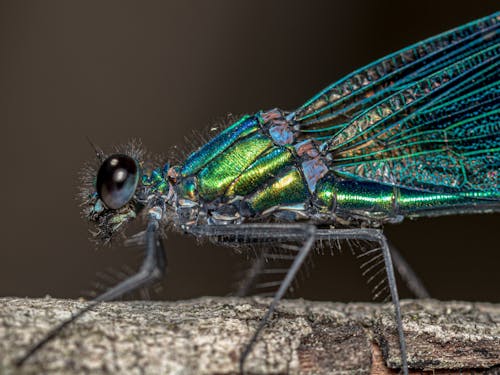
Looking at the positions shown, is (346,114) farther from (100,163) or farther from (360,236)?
(100,163)

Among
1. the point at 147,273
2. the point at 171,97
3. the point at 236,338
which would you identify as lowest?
the point at 236,338

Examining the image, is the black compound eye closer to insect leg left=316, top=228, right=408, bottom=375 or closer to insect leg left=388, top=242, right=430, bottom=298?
insect leg left=316, top=228, right=408, bottom=375

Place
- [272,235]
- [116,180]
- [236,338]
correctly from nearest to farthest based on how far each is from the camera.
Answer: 1. [236,338]
2. [272,235]
3. [116,180]

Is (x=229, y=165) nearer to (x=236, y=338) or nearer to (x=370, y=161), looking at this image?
(x=370, y=161)

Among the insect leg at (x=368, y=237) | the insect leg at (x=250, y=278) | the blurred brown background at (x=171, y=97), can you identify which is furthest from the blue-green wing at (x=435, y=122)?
the blurred brown background at (x=171, y=97)

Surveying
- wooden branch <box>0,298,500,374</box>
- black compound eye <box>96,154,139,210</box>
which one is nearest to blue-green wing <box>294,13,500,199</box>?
wooden branch <box>0,298,500,374</box>

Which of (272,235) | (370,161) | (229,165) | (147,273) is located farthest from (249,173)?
(147,273)
